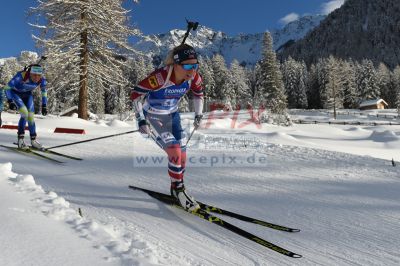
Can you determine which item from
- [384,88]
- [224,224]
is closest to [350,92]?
[384,88]

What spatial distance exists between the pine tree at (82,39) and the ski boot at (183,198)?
52.7ft

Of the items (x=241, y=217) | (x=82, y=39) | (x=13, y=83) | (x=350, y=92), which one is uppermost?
(x=350, y=92)

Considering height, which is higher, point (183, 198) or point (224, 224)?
point (183, 198)

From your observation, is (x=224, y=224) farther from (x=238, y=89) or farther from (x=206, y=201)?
(x=238, y=89)

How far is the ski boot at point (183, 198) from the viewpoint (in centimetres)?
483

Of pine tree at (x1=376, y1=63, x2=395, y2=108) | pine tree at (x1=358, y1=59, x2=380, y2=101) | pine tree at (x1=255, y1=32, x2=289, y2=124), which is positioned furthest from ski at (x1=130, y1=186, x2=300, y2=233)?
pine tree at (x1=376, y1=63, x2=395, y2=108)

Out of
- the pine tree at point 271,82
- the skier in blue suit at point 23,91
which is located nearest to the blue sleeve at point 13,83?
the skier in blue suit at point 23,91

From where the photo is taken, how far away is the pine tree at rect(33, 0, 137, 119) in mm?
19516

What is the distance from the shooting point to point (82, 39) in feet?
66.3

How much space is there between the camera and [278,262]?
11.4 feet

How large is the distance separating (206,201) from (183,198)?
60cm

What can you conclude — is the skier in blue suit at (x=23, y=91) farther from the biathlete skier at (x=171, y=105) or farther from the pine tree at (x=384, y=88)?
the pine tree at (x=384, y=88)

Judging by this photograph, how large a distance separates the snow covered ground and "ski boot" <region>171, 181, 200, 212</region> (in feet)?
0.38

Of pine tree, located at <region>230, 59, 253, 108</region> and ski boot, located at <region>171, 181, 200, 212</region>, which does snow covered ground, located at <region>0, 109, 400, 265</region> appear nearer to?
ski boot, located at <region>171, 181, 200, 212</region>
